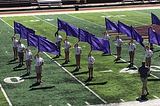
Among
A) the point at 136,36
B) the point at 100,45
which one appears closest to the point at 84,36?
the point at 100,45

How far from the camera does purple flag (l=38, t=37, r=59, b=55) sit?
73.6 feet

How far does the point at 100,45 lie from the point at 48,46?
2.75 m

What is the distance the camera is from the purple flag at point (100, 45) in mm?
22594

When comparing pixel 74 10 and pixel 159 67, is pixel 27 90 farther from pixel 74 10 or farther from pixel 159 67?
pixel 74 10

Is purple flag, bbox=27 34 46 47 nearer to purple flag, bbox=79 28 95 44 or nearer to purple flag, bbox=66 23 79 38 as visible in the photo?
purple flag, bbox=79 28 95 44

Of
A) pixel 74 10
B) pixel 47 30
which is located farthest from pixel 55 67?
pixel 74 10

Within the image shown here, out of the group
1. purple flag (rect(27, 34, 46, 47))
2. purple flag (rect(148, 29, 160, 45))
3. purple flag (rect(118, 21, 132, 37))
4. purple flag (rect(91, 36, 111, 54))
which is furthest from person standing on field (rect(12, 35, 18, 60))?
purple flag (rect(148, 29, 160, 45))

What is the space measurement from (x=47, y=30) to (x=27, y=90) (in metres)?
17.0

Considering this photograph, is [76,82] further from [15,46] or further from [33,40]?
[15,46]

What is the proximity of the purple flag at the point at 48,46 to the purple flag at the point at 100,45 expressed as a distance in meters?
2.09

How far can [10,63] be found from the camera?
84.7 feet

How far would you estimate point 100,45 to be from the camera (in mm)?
22828

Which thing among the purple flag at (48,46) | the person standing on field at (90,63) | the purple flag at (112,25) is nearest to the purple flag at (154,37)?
the purple flag at (112,25)

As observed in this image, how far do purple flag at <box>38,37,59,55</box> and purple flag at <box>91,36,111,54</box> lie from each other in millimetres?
2086
